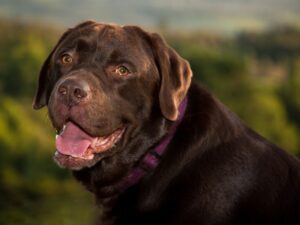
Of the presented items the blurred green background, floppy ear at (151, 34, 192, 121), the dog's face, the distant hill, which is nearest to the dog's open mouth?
the dog's face

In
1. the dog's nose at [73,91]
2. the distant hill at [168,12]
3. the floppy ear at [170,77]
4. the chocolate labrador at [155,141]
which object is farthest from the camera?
the distant hill at [168,12]

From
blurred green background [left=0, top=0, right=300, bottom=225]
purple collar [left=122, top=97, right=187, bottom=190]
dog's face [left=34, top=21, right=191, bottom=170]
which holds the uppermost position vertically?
dog's face [left=34, top=21, right=191, bottom=170]

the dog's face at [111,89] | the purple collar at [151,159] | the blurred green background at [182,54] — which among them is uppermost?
the dog's face at [111,89]

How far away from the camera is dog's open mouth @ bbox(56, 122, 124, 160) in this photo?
409 centimetres

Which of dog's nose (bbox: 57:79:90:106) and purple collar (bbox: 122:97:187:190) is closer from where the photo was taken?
dog's nose (bbox: 57:79:90:106)

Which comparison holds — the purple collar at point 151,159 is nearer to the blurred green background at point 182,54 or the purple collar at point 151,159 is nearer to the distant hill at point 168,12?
the blurred green background at point 182,54

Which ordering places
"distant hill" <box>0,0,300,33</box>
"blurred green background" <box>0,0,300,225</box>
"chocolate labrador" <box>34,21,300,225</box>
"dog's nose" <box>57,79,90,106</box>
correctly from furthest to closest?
"distant hill" <box>0,0,300,33</box> → "blurred green background" <box>0,0,300,225</box> → "chocolate labrador" <box>34,21,300,225</box> → "dog's nose" <box>57,79,90,106</box>

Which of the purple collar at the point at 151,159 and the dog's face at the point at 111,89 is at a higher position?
the dog's face at the point at 111,89

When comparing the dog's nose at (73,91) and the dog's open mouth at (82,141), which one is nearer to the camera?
the dog's nose at (73,91)

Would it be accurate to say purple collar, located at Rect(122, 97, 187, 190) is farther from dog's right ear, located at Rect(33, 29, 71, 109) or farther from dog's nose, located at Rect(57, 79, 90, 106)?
dog's right ear, located at Rect(33, 29, 71, 109)

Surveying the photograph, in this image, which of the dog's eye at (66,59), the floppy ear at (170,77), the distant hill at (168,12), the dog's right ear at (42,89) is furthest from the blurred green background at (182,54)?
the floppy ear at (170,77)

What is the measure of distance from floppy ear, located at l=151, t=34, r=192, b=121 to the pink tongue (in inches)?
21.7

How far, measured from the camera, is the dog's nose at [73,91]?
377 cm

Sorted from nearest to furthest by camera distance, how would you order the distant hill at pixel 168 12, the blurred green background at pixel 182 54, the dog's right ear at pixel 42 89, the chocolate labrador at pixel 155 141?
the chocolate labrador at pixel 155 141 < the dog's right ear at pixel 42 89 < the blurred green background at pixel 182 54 < the distant hill at pixel 168 12
